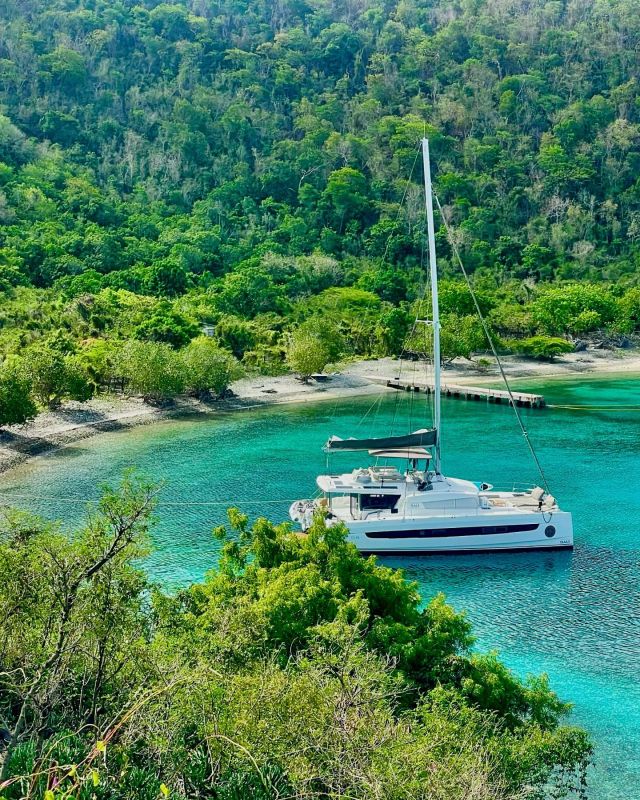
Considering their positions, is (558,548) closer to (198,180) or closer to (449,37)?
(198,180)

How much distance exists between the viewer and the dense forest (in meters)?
93.6

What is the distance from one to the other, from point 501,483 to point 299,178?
9900 cm

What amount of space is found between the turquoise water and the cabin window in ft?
7.79

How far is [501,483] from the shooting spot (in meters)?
52.0

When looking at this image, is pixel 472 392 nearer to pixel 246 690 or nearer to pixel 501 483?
pixel 501 483

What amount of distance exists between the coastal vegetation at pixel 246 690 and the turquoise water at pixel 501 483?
539 centimetres

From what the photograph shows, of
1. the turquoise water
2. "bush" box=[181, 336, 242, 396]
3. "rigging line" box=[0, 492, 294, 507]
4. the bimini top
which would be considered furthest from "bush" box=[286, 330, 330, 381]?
the bimini top

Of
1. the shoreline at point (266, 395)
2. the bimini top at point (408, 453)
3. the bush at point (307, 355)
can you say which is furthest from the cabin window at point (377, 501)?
the bush at point (307, 355)

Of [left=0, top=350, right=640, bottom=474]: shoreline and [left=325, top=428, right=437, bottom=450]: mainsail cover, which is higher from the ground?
[left=325, top=428, right=437, bottom=450]: mainsail cover

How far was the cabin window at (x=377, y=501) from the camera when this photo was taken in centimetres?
4212

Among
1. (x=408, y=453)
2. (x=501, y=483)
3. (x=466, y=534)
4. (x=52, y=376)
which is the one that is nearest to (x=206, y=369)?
(x=52, y=376)

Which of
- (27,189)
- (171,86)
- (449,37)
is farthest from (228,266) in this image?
(449,37)

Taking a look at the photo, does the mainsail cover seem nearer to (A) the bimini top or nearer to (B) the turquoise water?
(A) the bimini top

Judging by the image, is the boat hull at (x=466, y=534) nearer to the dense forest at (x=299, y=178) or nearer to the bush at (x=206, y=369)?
the dense forest at (x=299, y=178)
